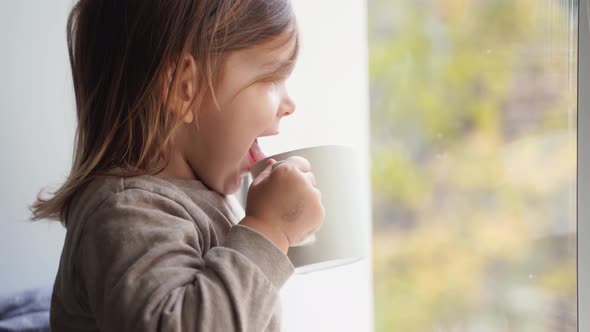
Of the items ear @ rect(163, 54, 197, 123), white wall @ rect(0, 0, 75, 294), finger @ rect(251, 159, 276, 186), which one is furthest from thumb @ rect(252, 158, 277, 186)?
white wall @ rect(0, 0, 75, 294)

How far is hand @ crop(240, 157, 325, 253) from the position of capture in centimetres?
64

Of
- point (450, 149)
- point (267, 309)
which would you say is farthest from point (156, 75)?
point (450, 149)

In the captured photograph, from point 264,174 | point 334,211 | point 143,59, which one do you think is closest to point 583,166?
point 334,211

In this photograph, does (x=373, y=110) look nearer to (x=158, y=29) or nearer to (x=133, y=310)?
(x=158, y=29)

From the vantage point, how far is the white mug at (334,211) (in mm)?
746

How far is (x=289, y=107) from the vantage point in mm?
761

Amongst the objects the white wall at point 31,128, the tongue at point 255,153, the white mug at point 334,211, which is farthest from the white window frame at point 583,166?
the white wall at point 31,128

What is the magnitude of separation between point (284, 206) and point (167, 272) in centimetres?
14

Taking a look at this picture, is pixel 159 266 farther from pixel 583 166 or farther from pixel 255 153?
pixel 583 166

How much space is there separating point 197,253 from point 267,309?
90 millimetres

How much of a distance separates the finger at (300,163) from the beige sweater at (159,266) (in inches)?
4.2

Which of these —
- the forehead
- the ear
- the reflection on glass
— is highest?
the forehead

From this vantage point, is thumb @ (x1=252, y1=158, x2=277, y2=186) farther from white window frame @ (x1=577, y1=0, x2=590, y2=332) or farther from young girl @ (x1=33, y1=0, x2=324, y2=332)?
white window frame @ (x1=577, y1=0, x2=590, y2=332)

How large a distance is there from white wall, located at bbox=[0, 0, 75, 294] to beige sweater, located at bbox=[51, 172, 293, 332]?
1.72 ft
